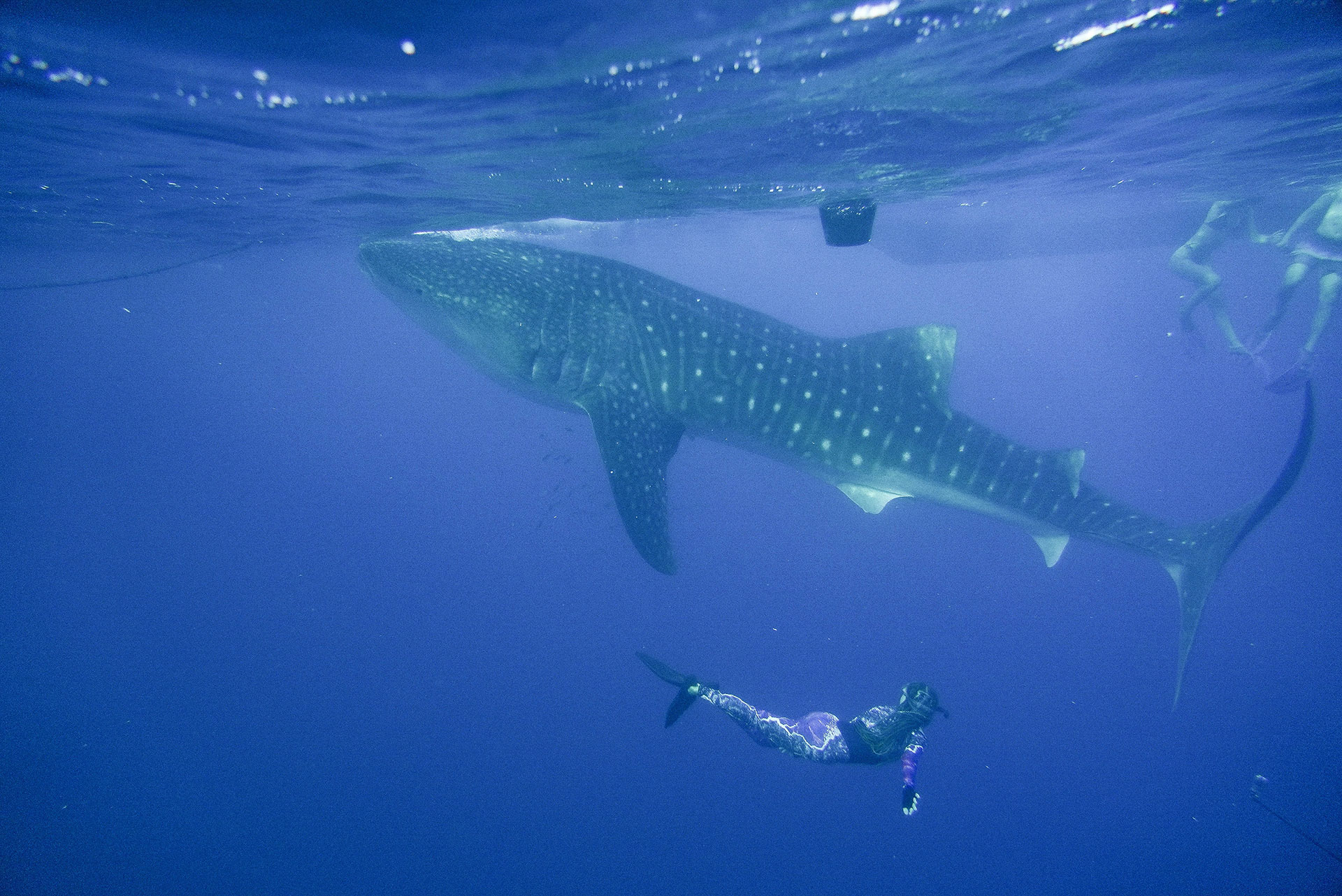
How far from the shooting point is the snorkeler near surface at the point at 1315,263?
37.7 ft

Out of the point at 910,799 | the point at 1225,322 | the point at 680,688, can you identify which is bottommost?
the point at 680,688

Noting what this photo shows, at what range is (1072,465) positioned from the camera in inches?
243

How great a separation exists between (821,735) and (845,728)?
1.31 feet

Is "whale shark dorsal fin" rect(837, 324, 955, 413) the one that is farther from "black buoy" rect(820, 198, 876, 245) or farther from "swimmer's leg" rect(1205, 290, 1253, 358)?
"swimmer's leg" rect(1205, 290, 1253, 358)

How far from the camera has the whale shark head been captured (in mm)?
5855

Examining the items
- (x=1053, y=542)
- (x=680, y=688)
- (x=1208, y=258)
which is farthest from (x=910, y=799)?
(x=1208, y=258)

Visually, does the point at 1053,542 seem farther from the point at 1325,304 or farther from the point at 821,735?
the point at 1325,304

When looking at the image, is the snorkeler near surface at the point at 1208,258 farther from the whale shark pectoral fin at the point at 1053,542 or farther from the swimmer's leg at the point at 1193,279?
the whale shark pectoral fin at the point at 1053,542

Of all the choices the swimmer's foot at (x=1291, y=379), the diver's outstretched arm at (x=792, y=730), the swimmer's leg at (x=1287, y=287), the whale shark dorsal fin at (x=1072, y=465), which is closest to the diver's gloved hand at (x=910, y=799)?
the diver's outstretched arm at (x=792, y=730)

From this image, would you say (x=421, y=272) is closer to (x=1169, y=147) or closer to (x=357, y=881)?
(x=1169, y=147)

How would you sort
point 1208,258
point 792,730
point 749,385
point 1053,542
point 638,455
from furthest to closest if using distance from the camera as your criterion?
point 1208,258, point 792,730, point 1053,542, point 749,385, point 638,455

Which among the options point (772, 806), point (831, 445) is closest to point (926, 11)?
point (831, 445)

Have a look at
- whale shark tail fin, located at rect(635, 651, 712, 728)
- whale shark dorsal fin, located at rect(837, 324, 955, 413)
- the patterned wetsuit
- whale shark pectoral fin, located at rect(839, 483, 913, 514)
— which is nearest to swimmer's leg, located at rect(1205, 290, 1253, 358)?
whale shark dorsal fin, located at rect(837, 324, 955, 413)

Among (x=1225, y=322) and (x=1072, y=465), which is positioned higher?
(x=1225, y=322)
